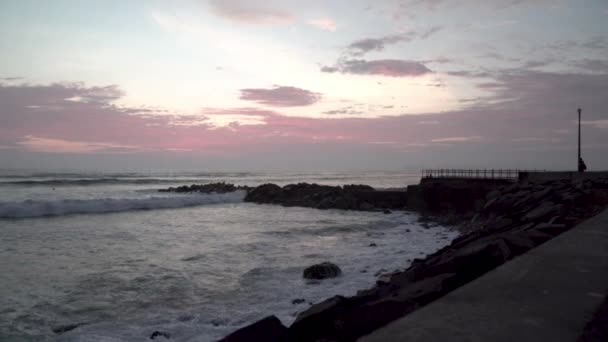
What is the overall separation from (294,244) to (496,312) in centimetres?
1155

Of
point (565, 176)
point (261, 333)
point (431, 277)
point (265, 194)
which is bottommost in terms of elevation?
point (265, 194)

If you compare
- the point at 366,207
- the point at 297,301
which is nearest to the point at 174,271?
the point at 297,301

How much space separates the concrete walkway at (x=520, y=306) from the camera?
103 inches

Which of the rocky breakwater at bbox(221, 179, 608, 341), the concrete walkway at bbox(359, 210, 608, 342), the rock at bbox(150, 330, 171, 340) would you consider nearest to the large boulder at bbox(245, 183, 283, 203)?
the rocky breakwater at bbox(221, 179, 608, 341)

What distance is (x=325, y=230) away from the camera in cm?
1828

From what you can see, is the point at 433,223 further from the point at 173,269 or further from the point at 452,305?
the point at 452,305

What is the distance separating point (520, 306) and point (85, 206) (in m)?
29.4

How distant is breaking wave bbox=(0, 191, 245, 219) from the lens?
24.5 metres

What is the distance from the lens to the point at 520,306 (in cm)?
314

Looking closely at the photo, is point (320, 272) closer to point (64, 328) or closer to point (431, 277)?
point (431, 277)

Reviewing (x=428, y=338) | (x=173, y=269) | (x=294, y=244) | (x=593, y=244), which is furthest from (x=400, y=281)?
(x=294, y=244)

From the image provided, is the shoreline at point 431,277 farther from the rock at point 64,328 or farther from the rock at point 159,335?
the rock at point 64,328

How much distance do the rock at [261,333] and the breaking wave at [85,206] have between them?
24.3 meters

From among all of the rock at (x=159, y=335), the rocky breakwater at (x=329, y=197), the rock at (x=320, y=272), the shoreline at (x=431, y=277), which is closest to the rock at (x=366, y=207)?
the rocky breakwater at (x=329, y=197)
